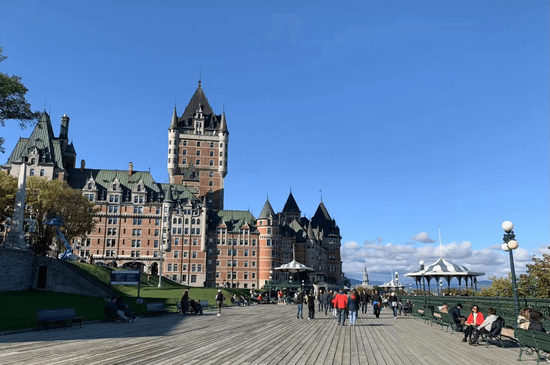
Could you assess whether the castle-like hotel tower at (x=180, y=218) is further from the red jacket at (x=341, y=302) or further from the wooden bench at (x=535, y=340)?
the wooden bench at (x=535, y=340)

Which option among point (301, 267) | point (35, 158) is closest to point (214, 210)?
point (35, 158)

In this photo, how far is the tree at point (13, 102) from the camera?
111 ft

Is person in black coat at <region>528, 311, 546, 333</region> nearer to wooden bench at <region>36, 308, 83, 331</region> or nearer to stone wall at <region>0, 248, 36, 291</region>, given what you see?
wooden bench at <region>36, 308, 83, 331</region>

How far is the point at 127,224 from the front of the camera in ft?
303

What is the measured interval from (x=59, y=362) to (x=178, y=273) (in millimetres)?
83441

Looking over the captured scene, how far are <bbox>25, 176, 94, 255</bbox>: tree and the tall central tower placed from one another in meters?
42.6

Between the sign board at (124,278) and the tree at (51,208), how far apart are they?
2890 cm

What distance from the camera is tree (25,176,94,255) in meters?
58.0

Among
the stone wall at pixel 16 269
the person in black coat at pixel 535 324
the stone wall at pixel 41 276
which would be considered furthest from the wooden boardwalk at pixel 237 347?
the stone wall at pixel 41 276

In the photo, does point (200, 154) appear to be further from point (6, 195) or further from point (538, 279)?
point (538, 279)

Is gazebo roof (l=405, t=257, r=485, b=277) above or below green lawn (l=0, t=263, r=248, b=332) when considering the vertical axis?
above

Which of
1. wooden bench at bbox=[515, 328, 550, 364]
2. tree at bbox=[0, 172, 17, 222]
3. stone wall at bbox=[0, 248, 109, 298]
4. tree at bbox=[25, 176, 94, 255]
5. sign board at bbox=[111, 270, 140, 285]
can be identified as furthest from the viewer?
tree at bbox=[25, 176, 94, 255]

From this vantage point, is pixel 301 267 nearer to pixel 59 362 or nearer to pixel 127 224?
pixel 59 362

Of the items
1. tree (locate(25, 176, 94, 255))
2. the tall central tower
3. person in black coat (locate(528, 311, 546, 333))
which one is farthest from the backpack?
the tall central tower
